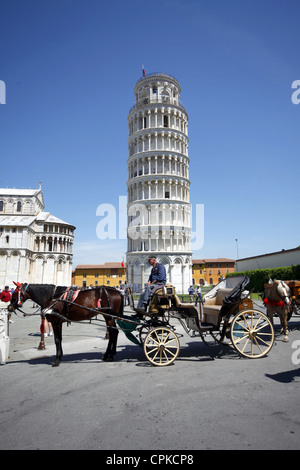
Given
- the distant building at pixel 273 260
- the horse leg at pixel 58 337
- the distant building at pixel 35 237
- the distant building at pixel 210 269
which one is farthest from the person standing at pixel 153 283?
the distant building at pixel 210 269

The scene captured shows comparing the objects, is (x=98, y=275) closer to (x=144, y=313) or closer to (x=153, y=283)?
(x=153, y=283)

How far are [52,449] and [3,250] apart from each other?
64.8 m

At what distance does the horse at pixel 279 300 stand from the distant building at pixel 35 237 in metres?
60.3

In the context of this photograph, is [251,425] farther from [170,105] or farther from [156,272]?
[170,105]

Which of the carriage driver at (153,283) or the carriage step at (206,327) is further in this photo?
the carriage step at (206,327)

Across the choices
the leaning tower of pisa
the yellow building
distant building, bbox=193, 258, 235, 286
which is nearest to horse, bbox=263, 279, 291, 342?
the leaning tower of pisa

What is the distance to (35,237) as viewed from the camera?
67688 millimetres

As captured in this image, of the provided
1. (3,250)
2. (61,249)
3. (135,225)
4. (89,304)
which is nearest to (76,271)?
(61,249)

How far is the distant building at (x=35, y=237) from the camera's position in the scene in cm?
6106

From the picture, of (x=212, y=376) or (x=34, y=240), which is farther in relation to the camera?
(x=34, y=240)

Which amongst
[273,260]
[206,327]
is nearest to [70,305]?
[206,327]
